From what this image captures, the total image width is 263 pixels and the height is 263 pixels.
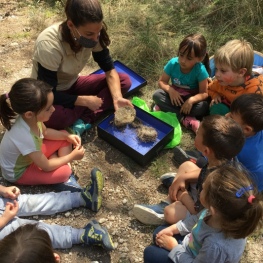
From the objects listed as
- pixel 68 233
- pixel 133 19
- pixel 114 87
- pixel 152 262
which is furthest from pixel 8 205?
pixel 133 19

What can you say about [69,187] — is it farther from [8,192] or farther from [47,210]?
[8,192]

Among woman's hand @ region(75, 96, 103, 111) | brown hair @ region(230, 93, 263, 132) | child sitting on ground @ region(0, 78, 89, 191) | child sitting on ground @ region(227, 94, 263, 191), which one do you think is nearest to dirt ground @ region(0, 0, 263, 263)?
child sitting on ground @ region(0, 78, 89, 191)

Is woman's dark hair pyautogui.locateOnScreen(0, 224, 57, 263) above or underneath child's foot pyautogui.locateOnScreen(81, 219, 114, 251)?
above

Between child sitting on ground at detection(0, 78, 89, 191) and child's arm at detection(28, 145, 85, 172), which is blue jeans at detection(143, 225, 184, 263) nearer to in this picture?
child sitting on ground at detection(0, 78, 89, 191)

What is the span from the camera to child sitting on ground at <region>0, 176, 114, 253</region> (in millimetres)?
2225

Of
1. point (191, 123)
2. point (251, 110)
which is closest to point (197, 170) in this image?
point (251, 110)

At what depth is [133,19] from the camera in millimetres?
4312

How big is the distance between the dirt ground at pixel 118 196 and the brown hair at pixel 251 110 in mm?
818

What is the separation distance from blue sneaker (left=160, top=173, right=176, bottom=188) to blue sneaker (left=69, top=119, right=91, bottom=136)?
0.85m

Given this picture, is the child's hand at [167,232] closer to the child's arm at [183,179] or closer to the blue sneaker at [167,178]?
the child's arm at [183,179]

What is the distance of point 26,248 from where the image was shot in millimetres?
1403

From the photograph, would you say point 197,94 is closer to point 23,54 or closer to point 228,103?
point 228,103

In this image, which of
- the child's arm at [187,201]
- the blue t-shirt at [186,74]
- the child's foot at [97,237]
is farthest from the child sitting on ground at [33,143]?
the blue t-shirt at [186,74]

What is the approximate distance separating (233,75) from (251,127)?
0.69 m
